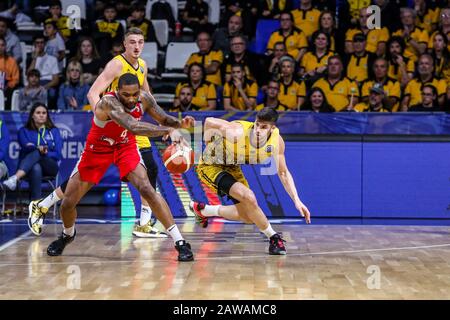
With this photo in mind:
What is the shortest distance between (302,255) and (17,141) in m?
5.72

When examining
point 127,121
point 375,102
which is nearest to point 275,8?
point 375,102

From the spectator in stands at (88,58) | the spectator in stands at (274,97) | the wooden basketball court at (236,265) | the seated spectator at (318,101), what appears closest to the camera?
the wooden basketball court at (236,265)

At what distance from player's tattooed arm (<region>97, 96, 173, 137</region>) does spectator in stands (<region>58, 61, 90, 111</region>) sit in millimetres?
5846

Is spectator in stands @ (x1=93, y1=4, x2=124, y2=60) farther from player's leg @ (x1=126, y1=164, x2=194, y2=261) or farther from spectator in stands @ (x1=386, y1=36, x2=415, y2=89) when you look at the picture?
player's leg @ (x1=126, y1=164, x2=194, y2=261)

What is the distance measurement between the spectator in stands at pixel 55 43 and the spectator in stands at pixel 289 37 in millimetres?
3460

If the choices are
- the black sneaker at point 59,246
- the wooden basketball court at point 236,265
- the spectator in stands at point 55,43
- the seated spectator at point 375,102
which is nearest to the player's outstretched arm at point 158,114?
the wooden basketball court at point 236,265

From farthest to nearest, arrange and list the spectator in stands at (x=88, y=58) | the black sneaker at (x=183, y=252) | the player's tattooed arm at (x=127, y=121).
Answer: the spectator in stands at (x=88, y=58) < the black sneaker at (x=183, y=252) < the player's tattooed arm at (x=127, y=121)

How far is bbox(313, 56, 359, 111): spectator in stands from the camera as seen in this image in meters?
13.7

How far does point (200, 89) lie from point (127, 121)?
5.84 meters

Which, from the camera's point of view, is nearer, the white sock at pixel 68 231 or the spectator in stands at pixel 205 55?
the white sock at pixel 68 231

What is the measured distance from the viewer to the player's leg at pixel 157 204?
28.8 ft

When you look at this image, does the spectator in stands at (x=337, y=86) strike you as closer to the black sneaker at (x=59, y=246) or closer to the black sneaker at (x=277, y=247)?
the black sneaker at (x=277, y=247)

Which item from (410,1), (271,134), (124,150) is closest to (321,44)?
(410,1)

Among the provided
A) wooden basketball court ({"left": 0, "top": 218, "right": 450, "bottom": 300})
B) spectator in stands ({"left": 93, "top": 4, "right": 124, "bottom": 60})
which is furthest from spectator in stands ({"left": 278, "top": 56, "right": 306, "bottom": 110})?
spectator in stands ({"left": 93, "top": 4, "right": 124, "bottom": 60})
